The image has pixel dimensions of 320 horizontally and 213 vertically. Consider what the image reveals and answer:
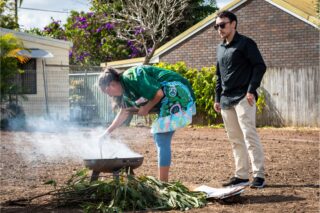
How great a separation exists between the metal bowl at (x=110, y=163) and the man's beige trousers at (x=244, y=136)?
1357 mm

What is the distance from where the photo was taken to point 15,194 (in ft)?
20.9

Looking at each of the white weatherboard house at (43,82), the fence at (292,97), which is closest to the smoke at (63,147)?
the white weatherboard house at (43,82)

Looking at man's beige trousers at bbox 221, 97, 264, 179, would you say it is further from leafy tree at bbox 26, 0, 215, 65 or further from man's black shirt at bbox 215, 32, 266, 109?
leafy tree at bbox 26, 0, 215, 65

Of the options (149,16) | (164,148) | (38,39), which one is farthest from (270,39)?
(164,148)

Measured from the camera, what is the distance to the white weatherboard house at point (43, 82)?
63.9ft

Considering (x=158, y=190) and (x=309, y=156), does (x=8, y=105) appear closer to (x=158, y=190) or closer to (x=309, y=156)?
(x=309, y=156)

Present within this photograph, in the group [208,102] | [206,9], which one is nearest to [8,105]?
[208,102]

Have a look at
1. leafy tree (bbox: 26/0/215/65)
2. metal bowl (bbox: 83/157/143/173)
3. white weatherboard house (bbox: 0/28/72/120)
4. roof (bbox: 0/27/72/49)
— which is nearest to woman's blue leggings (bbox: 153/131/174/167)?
metal bowl (bbox: 83/157/143/173)

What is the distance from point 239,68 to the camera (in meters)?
6.55

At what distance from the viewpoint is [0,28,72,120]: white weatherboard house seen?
1947cm

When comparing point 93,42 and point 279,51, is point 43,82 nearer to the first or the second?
point 279,51

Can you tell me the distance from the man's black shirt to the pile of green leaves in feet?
4.45

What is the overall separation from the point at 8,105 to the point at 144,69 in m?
12.7

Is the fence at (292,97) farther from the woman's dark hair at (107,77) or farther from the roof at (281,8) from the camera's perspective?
the woman's dark hair at (107,77)
